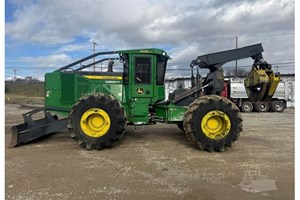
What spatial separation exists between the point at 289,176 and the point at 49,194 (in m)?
4.49

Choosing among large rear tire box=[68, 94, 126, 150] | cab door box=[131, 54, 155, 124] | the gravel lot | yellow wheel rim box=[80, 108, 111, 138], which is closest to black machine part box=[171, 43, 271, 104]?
cab door box=[131, 54, 155, 124]

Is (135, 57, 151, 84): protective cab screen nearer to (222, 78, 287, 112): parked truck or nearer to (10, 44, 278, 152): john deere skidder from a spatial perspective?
(10, 44, 278, 152): john deere skidder

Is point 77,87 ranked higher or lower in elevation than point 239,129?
higher

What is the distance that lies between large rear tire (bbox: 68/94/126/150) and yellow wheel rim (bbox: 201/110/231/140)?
85.4 inches

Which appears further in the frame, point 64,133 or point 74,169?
point 64,133

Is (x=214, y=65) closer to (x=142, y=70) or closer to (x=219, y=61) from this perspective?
(x=219, y=61)

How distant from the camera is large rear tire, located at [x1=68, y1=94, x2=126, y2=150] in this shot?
796cm

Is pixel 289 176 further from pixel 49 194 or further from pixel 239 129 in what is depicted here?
pixel 49 194

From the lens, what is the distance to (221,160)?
7.19 m

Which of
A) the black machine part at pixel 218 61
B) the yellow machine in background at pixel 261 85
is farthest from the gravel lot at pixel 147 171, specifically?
the yellow machine in background at pixel 261 85

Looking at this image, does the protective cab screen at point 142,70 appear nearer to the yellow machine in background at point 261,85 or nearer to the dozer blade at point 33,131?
the dozer blade at point 33,131

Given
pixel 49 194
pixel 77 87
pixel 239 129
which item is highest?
pixel 77 87
